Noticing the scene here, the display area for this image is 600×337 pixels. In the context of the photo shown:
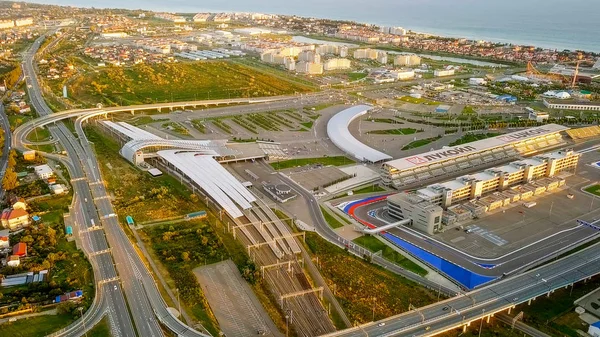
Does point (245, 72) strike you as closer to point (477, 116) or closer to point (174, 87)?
point (174, 87)

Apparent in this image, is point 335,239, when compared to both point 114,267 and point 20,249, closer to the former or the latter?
point 114,267

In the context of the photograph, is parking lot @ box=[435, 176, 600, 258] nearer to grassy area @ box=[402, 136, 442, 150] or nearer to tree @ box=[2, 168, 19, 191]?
grassy area @ box=[402, 136, 442, 150]

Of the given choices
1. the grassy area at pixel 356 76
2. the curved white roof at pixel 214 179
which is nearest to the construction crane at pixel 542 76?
the grassy area at pixel 356 76

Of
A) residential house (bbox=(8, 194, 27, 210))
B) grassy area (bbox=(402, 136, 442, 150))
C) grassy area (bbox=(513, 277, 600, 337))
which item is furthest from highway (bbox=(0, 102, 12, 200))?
grassy area (bbox=(402, 136, 442, 150))

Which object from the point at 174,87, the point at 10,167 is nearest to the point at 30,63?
the point at 174,87

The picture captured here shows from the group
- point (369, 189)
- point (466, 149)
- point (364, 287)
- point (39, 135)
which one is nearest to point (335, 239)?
point (364, 287)

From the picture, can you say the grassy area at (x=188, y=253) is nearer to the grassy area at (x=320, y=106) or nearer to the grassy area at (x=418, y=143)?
the grassy area at (x=418, y=143)
